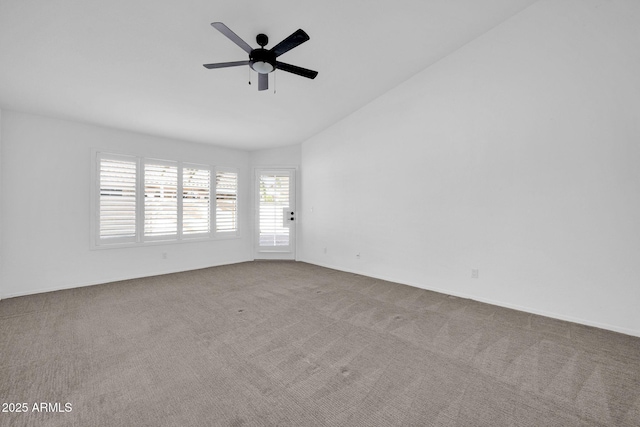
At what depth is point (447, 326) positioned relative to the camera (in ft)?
9.08

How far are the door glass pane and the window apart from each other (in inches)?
25.1

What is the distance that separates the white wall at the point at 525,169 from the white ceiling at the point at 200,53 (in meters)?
0.52

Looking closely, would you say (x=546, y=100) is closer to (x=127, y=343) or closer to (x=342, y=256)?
(x=342, y=256)

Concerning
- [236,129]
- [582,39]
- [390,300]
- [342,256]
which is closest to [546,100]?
[582,39]

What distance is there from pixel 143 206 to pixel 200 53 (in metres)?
3.18

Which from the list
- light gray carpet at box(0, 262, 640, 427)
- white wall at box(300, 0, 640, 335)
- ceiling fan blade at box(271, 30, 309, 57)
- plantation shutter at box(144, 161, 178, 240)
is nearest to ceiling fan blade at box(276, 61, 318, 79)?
ceiling fan blade at box(271, 30, 309, 57)

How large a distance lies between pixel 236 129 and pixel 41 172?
9.52 feet

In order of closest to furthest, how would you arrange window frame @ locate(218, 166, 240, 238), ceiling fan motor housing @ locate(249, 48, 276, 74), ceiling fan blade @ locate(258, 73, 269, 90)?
ceiling fan motor housing @ locate(249, 48, 276, 74), ceiling fan blade @ locate(258, 73, 269, 90), window frame @ locate(218, 166, 240, 238)

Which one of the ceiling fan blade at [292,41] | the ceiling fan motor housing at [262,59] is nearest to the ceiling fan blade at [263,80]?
the ceiling fan motor housing at [262,59]

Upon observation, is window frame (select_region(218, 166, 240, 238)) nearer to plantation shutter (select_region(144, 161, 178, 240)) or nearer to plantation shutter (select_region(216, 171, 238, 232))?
plantation shutter (select_region(216, 171, 238, 232))

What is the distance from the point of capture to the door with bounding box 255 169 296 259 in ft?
20.8

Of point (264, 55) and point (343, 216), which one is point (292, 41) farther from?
point (343, 216)

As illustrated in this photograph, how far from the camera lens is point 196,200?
5559 mm

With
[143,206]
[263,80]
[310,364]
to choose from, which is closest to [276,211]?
[143,206]
